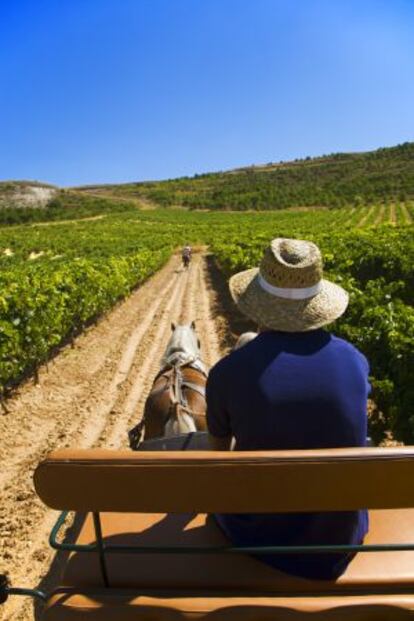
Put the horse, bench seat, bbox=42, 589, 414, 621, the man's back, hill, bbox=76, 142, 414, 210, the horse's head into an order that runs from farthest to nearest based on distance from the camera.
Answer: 1. hill, bbox=76, 142, 414, 210
2. the horse's head
3. the horse
4. the man's back
5. bench seat, bbox=42, 589, 414, 621

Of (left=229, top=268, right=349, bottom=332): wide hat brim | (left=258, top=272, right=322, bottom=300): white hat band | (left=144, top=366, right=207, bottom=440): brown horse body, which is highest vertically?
(left=258, top=272, right=322, bottom=300): white hat band

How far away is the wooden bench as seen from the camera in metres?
1.85

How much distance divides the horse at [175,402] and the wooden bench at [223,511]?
1.75 metres

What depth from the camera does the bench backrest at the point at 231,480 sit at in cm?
184

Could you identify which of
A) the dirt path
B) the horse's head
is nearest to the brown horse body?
the horse's head

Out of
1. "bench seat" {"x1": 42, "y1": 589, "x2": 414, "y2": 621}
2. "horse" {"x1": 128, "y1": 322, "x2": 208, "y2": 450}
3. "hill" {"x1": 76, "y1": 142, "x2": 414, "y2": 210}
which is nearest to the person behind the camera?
"bench seat" {"x1": 42, "y1": 589, "x2": 414, "y2": 621}

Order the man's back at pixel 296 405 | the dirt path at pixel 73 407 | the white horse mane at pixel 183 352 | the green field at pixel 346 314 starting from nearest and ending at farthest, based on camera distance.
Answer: the man's back at pixel 296 405
the dirt path at pixel 73 407
the white horse mane at pixel 183 352
the green field at pixel 346 314

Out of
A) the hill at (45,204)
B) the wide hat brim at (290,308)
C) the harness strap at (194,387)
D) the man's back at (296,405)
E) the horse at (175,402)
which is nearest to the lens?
the man's back at (296,405)

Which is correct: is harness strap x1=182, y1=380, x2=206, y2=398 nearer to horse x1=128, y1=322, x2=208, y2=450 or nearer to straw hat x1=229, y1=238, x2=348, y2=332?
horse x1=128, y1=322, x2=208, y2=450

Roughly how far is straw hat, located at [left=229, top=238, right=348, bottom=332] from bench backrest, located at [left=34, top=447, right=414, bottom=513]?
0.65 meters

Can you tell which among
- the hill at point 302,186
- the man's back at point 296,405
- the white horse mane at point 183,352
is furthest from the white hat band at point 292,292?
the hill at point 302,186

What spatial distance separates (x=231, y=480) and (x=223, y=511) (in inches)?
5.9

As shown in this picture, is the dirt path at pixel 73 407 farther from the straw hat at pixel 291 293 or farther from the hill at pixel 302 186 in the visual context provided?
the hill at pixel 302 186

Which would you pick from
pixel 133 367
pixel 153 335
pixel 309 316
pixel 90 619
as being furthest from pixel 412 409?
pixel 153 335
